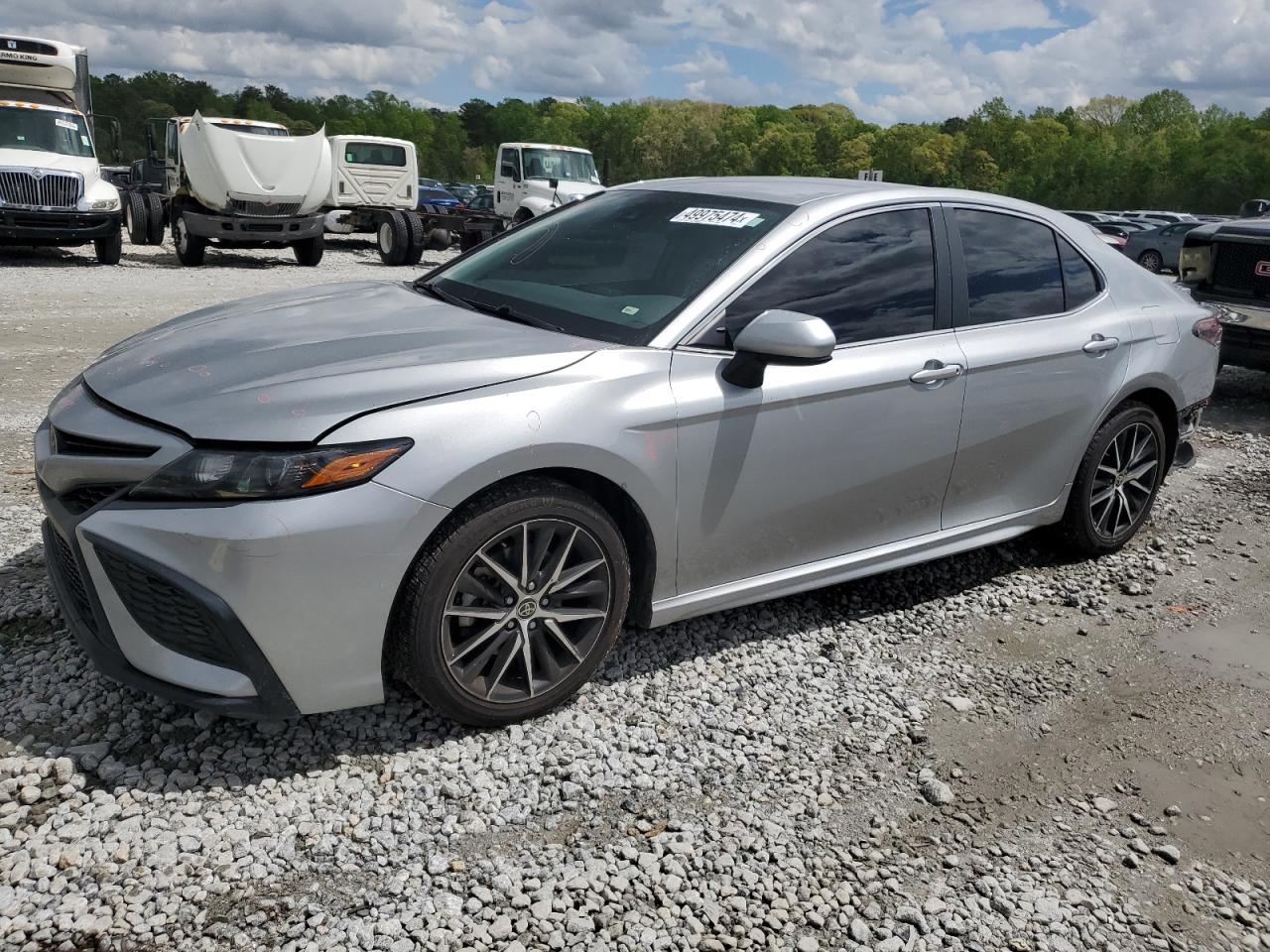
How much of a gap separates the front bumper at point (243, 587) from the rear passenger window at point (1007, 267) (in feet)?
8.05

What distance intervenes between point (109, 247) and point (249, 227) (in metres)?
2.06

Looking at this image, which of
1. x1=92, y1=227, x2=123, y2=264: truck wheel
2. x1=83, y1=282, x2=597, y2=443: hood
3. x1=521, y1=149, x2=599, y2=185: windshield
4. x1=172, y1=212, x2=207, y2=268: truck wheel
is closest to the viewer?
x1=83, y1=282, x2=597, y2=443: hood

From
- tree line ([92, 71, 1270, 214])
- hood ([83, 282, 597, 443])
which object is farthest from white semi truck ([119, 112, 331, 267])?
tree line ([92, 71, 1270, 214])

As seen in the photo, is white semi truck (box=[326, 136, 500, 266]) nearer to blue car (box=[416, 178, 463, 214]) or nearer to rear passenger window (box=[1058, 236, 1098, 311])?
blue car (box=[416, 178, 463, 214])

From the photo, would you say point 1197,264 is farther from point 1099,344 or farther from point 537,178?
point 537,178

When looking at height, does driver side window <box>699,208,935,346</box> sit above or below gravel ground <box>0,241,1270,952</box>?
above

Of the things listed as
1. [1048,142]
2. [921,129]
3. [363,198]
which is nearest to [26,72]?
[363,198]

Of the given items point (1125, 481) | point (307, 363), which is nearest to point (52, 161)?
point (307, 363)

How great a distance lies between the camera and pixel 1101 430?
4680 millimetres

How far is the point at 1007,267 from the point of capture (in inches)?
172

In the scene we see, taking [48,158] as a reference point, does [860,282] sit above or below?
below

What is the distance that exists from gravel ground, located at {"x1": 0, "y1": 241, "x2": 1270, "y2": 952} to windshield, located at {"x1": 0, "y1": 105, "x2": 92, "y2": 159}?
13.6 m

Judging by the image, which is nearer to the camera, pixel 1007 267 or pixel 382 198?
pixel 1007 267

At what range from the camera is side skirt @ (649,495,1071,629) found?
11.6ft
